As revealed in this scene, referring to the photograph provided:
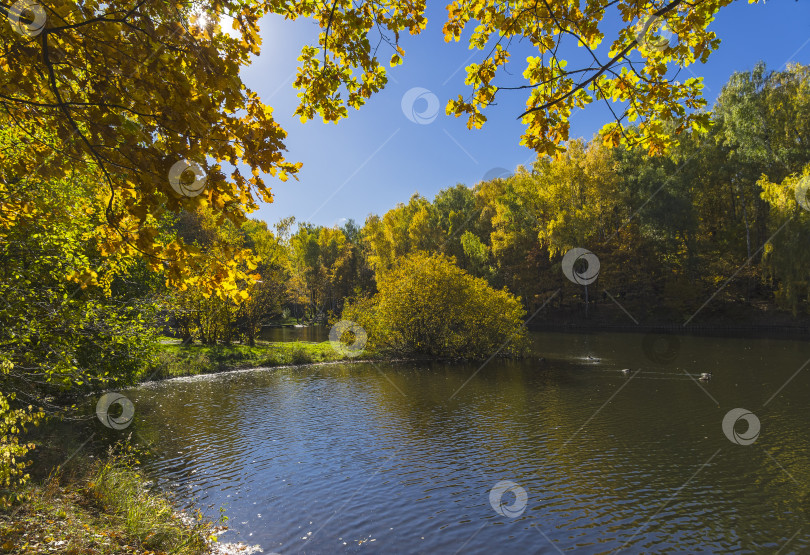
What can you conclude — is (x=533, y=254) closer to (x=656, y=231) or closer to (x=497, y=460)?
(x=656, y=231)

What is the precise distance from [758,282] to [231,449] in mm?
53475

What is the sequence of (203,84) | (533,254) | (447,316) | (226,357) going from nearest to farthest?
(203,84) < (226,357) < (447,316) < (533,254)

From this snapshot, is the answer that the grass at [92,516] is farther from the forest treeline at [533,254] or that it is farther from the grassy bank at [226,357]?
the grassy bank at [226,357]

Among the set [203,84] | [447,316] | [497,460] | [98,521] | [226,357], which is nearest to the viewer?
[203,84]

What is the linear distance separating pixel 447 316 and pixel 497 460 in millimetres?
17680

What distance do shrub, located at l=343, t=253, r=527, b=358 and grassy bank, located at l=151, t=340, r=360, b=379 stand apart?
473cm

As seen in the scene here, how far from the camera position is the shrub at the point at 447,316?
29.6 metres

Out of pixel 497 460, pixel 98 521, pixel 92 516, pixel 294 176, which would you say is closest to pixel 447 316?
pixel 497 460

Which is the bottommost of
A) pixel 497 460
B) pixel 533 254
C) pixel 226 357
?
pixel 497 460

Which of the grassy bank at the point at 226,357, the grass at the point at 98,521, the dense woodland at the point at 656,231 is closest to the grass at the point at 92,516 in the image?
the grass at the point at 98,521

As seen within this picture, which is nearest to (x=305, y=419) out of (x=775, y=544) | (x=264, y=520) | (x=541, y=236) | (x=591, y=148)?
(x=264, y=520)

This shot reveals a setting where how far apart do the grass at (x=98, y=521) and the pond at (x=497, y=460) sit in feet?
3.76

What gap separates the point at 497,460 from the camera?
39.6 ft

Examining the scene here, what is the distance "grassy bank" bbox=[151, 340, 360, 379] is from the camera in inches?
1020
